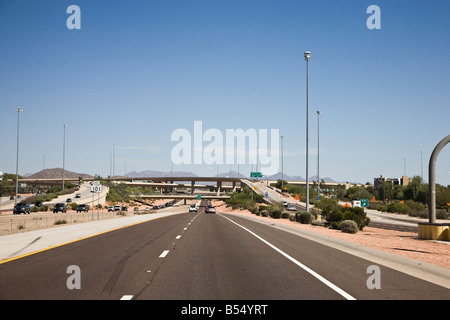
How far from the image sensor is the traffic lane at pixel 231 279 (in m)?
8.07

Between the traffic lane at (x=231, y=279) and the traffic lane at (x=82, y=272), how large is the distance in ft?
1.81

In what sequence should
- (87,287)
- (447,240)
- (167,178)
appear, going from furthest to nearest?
(167,178) < (447,240) < (87,287)

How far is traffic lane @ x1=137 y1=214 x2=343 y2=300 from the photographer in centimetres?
807

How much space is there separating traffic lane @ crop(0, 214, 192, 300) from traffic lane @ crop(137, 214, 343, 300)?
0.55 meters

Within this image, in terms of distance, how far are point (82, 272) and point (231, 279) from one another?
11.6ft

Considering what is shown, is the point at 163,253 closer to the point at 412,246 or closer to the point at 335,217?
the point at 412,246

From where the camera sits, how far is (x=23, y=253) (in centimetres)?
1395

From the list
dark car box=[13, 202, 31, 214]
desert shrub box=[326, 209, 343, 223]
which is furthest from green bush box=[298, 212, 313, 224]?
dark car box=[13, 202, 31, 214]

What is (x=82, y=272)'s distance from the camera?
33.9 ft

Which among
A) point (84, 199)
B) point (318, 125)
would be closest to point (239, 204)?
point (84, 199)

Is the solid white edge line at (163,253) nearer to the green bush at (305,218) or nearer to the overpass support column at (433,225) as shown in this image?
the overpass support column at (433,225)
